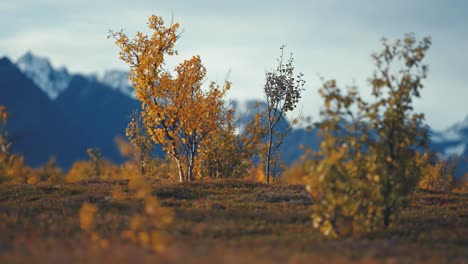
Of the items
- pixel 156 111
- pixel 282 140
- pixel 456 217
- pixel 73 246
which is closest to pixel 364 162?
pixel 456 217

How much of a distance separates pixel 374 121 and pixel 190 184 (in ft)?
46.8

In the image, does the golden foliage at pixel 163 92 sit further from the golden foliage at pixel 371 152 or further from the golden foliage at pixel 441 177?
the golden foliage at pixel 441 177

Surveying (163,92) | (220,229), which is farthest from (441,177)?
(220,229)

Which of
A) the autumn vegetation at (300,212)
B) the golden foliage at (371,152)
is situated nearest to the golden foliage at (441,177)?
the autumn vegetation at (300,212)

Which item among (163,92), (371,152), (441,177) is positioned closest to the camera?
(371,152)

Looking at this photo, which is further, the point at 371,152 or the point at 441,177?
the point at 441,177

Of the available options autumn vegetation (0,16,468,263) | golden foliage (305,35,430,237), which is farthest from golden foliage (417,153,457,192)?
golden foliage (305,35,430,237)

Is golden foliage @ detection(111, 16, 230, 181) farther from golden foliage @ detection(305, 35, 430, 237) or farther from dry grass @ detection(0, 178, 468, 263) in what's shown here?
golden foliage @ detection(305, 35, 430, 237)

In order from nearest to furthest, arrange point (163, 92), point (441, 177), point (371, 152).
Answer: point (371, 152), point (163, 92), point (441, 177)

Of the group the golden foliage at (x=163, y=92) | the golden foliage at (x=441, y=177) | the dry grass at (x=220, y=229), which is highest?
the golden foliage at (x=163, y=92)

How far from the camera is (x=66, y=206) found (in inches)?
859

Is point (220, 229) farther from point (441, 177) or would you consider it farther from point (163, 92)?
point (441, 177)

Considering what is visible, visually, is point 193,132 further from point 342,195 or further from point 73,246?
point 73,246

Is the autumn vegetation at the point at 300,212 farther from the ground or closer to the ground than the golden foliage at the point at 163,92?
closer to the ground
